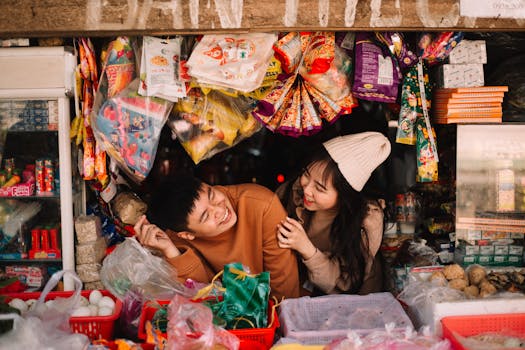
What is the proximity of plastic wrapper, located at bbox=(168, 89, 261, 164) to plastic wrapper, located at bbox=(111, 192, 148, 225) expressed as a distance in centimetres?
63

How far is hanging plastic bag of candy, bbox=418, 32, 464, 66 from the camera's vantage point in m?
2.88

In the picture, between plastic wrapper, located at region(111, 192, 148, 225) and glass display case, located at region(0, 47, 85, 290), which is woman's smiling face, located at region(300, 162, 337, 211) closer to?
plastic wrapper, located at region(111, 192, 148, 225)

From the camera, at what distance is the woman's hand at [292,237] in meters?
2.94

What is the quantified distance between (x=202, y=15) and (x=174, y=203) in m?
1.00

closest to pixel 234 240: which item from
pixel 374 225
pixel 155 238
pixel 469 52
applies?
pixel 155 238

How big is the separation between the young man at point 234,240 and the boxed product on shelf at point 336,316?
1.16 ft

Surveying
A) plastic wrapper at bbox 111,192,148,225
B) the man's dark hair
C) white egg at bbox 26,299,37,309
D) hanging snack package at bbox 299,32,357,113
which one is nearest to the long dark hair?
hanging snack package at bbox 299,32,357,113

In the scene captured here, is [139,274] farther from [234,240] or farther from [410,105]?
[410,105]

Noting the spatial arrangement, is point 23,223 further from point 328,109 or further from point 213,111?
point 328,109

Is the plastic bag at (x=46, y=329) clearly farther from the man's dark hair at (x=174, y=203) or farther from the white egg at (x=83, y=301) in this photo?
the man's dark hair at (x=174, y=203)

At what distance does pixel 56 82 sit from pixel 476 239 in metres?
2.74

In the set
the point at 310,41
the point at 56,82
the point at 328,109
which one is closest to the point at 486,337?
the point at 328,109

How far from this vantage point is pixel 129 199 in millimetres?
3379

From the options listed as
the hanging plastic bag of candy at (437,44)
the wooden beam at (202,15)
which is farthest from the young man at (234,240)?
the hanging plastic bag of candy at (437,44)
